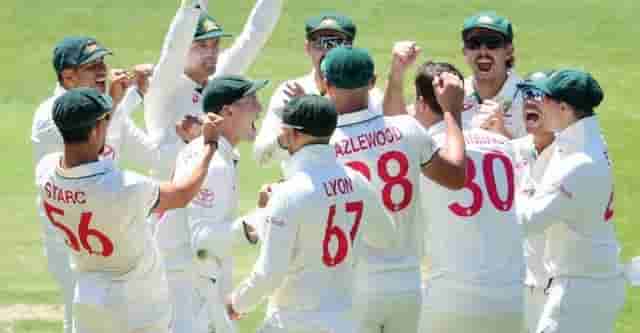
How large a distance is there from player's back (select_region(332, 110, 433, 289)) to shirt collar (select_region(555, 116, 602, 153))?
87cm

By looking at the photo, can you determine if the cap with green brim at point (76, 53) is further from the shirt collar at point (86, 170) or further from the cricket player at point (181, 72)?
the shirt collar at point (86, 170)

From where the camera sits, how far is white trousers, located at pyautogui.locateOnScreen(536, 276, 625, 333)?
7141 mm

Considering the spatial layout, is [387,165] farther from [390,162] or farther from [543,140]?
[543,140]

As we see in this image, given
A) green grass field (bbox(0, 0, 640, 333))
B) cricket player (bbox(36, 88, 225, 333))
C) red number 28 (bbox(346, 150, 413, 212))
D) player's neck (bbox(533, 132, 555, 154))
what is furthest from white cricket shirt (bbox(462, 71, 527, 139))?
green grass field (bbox(0, 0, 640, 333))

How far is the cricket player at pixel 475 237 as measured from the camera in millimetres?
6824

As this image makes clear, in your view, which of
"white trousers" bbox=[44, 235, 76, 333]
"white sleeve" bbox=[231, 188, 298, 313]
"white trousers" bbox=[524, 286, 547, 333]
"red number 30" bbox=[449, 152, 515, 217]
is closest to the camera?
"white sleeve" bbox=[231, 188, 298, 313]

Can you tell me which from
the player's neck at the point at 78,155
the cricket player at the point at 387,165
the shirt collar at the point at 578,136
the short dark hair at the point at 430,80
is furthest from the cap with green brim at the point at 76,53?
the shirt collar at the point at 578,136

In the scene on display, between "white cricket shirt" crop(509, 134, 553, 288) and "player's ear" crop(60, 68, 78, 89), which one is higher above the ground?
"player's ear" crop(60, 68, 78, 89)

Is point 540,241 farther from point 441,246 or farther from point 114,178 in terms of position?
point 114,178

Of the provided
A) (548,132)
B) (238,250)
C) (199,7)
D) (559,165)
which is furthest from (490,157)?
(238,250)

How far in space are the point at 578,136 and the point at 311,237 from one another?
172 centimetres

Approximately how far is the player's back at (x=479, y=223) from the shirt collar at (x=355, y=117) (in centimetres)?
37

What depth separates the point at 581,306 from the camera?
7152 millimetres

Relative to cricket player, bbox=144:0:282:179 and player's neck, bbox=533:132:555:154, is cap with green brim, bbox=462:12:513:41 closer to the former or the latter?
player's neck, bbox=533:132:555:154
